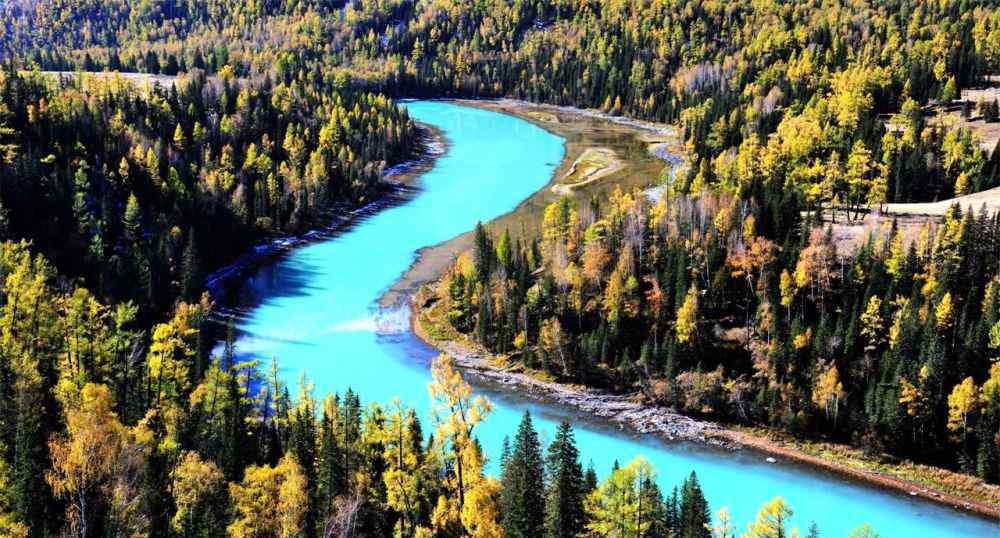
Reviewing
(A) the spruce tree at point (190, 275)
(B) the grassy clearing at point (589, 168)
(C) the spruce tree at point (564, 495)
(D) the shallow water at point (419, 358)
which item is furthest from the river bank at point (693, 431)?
(B) the grassy clearing at point (589, 168)

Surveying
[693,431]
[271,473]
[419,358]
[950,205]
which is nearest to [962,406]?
[693,431]

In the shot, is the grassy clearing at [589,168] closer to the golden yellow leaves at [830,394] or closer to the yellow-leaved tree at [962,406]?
the golden yellow leaves at [830,394]

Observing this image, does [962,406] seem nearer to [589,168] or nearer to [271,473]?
[271,473]

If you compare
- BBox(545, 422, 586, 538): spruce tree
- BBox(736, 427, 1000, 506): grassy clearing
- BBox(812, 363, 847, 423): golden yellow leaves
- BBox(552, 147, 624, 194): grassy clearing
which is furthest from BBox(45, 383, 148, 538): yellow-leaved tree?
BBox(552, 147, 624, 194): grassy clearing

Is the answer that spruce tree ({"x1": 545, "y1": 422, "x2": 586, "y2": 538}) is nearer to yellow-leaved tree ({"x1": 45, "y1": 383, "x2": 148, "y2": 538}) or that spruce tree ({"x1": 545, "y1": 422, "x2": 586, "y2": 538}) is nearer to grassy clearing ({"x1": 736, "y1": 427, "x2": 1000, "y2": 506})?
yellow-leaved tree ({"x1": 45, "y1": 383, "x2": 148, "y2": 538})

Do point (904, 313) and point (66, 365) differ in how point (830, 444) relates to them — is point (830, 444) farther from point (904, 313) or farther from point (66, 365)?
point (66, 365)

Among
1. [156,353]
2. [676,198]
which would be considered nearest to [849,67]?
[676,198]
